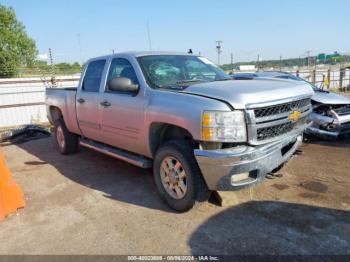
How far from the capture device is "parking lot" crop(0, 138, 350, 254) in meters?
3.27

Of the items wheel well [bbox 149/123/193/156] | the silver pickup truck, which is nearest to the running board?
the silver pickup truck

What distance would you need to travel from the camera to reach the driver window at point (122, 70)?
4.55m

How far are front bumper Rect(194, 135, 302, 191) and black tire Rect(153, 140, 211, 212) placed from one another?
163 mm

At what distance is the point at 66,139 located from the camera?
22.6ft

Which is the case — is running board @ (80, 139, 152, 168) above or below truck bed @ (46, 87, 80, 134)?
below

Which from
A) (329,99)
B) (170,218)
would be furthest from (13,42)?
(170,218)

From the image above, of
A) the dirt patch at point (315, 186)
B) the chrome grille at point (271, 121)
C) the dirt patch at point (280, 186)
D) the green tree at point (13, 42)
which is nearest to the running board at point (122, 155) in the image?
the chrome grille at point (271, 121)

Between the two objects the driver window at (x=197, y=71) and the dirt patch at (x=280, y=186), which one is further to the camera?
the driver window at (x=197, y=71)

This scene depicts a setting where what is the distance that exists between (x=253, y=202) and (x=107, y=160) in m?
3.34

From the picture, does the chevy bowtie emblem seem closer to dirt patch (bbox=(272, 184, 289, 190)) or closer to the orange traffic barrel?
dirt patch (bbox=(272, 184, 289, 190))

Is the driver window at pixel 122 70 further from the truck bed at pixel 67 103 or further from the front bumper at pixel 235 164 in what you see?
the front bumper at pixel 235 164

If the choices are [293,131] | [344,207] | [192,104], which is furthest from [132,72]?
[344,207]

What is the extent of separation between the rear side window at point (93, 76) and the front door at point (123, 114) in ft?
1.23

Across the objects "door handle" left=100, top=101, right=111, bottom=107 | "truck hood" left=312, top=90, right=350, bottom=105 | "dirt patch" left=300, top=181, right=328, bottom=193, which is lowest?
"dirt patch" left=300, top=181, right=328, bottom=193
